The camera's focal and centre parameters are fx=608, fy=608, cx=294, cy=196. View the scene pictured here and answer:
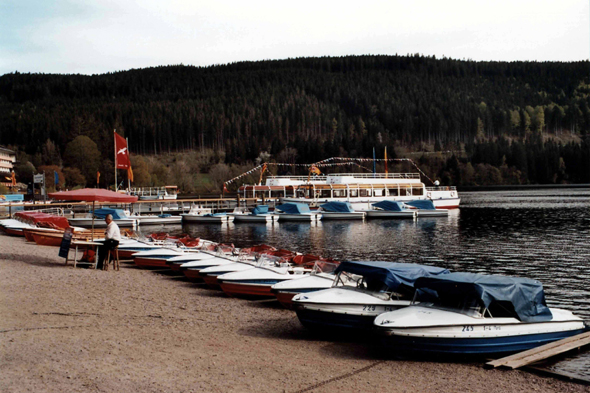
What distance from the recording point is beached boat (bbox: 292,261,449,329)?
14.7 metres

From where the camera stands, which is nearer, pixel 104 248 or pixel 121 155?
pixel 104 248

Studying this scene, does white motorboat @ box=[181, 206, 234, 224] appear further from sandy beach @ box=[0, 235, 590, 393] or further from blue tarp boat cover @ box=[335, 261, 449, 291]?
blue tarp boat cover @ box=[335, 261, 449, 291]

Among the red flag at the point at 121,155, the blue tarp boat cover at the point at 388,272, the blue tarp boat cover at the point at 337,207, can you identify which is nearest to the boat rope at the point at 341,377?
the blue tarp boat cover at the point at 388,272

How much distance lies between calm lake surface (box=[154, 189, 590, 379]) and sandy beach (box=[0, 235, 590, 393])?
13.1ft

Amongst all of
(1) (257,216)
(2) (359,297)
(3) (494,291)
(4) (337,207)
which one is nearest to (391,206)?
(4) (337,207)

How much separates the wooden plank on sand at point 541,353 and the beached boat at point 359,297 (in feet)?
8.82

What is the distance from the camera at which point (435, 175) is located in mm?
183375

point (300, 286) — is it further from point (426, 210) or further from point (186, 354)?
point (426, 210)

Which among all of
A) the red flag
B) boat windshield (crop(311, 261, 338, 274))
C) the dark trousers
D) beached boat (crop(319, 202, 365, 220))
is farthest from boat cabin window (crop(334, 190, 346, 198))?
boat windshield (crop(311, 261, 338, 274))

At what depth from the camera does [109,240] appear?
23.6 metres

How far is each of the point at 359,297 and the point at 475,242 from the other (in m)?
31.6

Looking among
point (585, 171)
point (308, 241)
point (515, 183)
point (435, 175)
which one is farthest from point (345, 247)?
point (585, 171)

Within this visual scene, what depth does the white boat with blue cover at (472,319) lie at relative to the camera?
13.1m

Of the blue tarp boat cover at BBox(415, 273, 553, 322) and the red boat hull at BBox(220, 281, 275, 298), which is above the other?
the blue tarp boat cover at BBox(415, 273, 553, 322)
